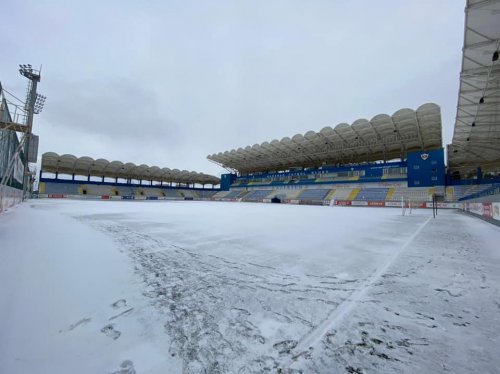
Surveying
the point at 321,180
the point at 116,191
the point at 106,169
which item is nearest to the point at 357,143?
the point at 321,180

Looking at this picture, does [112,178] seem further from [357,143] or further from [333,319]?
[333,319]

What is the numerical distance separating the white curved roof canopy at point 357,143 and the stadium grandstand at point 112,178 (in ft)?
59.0

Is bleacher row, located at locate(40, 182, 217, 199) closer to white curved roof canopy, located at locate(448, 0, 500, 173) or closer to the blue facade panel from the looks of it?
the blue facade panel

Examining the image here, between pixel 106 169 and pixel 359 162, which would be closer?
pixel 359 162

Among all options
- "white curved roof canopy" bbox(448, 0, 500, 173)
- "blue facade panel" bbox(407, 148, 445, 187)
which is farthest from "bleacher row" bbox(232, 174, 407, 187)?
"white curved roof canopy" bbox(448, 0, 500, 173)

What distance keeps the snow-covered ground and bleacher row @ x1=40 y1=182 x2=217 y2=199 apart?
59.4m

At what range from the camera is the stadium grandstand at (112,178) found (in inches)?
1944

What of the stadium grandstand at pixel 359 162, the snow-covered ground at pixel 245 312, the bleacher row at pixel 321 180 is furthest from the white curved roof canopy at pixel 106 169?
the snow-covered ground at pixel 245 312

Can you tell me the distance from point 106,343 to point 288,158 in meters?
52.5

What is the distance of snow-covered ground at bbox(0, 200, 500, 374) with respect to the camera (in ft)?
5.51

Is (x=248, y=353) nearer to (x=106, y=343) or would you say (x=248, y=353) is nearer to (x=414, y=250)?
(x=106, y=343)

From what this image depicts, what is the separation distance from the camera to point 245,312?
2.40m

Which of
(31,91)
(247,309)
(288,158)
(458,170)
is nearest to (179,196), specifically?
(288,158)

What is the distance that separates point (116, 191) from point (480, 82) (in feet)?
217
